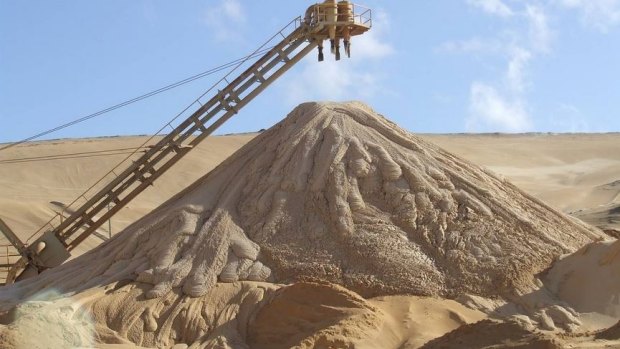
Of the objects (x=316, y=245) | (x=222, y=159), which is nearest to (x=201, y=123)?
(x=316, y=245)

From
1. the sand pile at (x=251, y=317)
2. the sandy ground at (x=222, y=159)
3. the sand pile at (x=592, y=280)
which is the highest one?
the sandy ground at (x=222, y=159)

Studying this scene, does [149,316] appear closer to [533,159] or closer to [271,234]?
[271,234]

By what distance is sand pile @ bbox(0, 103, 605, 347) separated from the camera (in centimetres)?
1709

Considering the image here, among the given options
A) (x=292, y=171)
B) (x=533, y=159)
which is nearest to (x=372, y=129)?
(x=292, y=171)

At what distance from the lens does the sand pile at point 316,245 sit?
56.1 ft

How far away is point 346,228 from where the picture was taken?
58.9ft

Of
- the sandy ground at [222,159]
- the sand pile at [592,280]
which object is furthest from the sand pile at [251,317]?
the sandy ground at [222,159]

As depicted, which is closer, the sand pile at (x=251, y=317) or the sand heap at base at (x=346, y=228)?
the sand pile at (x=251, y=317)

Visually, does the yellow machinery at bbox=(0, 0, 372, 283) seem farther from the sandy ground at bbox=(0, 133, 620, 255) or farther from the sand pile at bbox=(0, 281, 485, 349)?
the sandy ground at bbox=(0, 133, 620, 255)

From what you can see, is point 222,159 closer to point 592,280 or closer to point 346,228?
point 346,228

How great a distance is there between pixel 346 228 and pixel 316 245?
57cm

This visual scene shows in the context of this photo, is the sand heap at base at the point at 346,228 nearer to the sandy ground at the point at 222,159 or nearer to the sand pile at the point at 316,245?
the sand pile at the point at 316,245

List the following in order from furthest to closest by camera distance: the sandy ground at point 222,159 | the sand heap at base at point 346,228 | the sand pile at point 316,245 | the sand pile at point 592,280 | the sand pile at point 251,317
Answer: the sandy ground at point 222,159 < the sand heap at base at point 346,228 < the sand pile at point 592,280 < the sand pile at point 316,245 < the sand pile at point 251,317

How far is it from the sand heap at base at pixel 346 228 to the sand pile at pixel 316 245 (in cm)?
2
